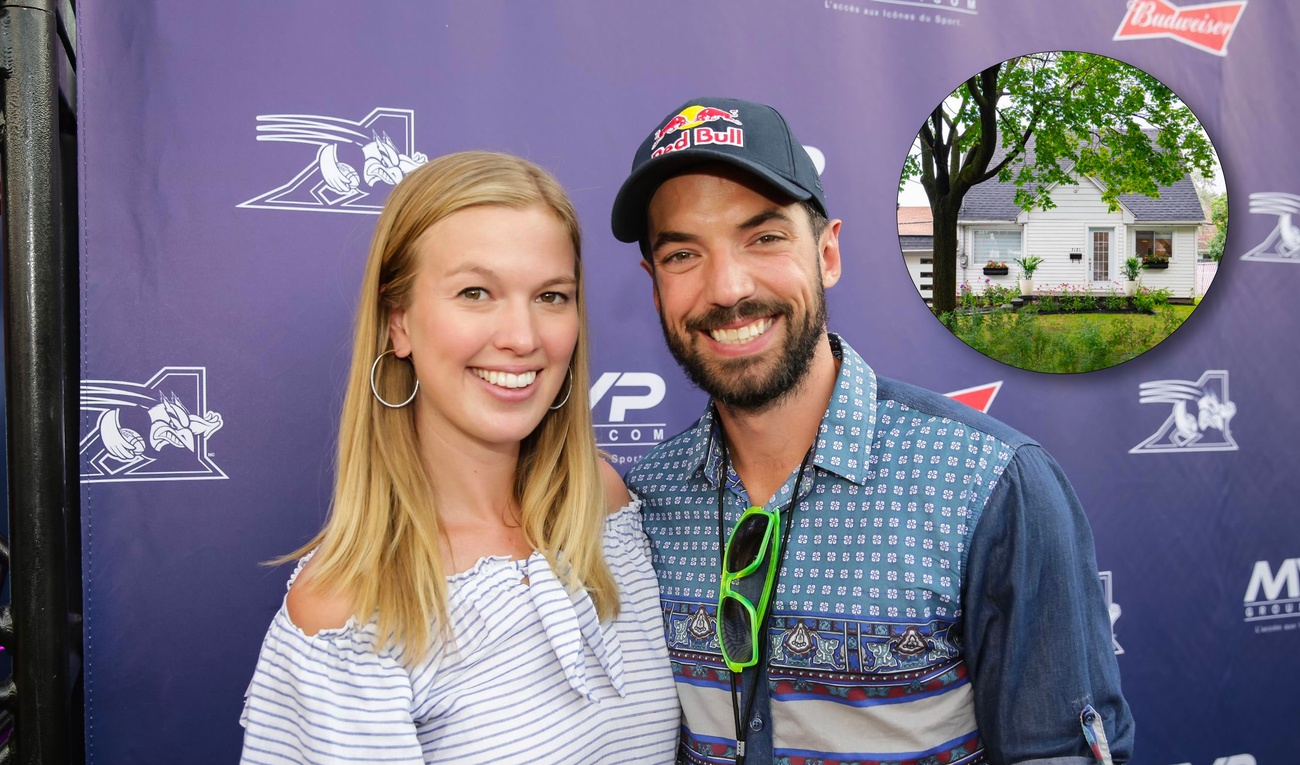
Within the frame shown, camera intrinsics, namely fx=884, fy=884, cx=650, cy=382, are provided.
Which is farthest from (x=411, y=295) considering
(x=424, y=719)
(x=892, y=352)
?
(x=892, y=352)

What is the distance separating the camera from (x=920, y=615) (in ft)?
4.21

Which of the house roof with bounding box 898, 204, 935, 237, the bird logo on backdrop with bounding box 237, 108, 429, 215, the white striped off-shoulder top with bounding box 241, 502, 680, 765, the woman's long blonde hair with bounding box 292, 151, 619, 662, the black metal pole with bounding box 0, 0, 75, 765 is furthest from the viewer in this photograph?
the house roof with bounding box 898, 204, 935, 237

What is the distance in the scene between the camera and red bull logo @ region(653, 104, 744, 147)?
56.2 inches

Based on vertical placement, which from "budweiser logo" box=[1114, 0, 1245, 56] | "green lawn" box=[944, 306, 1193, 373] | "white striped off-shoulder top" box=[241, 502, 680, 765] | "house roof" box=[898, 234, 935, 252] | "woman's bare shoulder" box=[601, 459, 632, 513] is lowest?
"white striped off-shoulder top" box=[241, 502, 680, 765]

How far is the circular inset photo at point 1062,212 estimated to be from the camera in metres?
2.46

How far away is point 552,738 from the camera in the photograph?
1.27 m

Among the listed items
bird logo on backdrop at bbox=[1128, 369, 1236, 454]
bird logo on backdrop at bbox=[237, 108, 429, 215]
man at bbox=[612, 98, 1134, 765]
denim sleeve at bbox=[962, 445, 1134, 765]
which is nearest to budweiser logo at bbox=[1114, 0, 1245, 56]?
bird logo on backdrop at bbox=[1128, 369, 1236, 454]

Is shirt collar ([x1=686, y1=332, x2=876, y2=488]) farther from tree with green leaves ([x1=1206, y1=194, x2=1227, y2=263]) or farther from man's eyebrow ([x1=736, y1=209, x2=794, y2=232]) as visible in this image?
tree with green leaves ([x1=1206, y1=194, x2=1227, y2=263])

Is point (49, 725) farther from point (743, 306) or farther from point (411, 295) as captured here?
point (743, 306)

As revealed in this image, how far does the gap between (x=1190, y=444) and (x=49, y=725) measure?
2.97 m

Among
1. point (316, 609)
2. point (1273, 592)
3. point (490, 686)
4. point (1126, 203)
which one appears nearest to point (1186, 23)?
point (1126, 203)

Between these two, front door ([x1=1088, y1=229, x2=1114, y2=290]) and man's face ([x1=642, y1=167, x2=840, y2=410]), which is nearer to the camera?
man's face ([x1=642, y1=167, x2=840, y2=410])

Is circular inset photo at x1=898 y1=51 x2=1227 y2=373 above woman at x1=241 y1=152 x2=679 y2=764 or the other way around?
above

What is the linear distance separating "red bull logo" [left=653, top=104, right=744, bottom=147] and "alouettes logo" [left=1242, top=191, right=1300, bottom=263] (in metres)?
2.17
